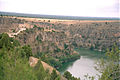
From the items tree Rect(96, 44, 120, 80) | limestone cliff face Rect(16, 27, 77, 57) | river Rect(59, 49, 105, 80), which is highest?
tree Rect(96, 44, 120, 80)

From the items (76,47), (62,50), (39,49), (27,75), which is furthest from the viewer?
(76,47)

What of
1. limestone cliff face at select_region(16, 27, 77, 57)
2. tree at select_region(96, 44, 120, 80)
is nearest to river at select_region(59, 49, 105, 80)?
limestone cliff face at select_region(16, 27, 77, 57)

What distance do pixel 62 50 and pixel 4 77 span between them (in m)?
40.8

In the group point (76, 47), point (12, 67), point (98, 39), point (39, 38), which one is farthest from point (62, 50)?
point (12, 67)

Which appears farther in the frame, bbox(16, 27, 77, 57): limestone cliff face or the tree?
bbox(16, 27, 77, 57): limestone cliff face

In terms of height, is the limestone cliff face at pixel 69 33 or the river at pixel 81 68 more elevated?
the limestone cliff face at pixel 69 33

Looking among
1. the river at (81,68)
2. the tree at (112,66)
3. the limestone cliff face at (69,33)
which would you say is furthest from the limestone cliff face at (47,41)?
the tree at (112,66)

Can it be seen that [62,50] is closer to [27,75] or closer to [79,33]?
[79,33]

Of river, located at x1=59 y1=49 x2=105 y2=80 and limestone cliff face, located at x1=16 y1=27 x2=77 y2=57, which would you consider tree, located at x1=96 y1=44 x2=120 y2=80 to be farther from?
limestone cliff face, located at x1=16 y1=27 x2=77 y2=57

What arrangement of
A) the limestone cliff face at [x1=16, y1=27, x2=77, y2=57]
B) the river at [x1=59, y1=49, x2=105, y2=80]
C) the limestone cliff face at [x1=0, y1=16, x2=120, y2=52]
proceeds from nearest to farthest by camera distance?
the river at [x1=59, y1=49, x2=105, y2=80], the limestone cliff face at [x1=16, y1=27, x2=77, y2=57], the limestone cliff face at [x1=0, y1=16, x2=120, y2=52]

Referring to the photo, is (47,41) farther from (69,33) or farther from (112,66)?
(112,66)

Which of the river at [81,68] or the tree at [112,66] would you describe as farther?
the river at [81,68]

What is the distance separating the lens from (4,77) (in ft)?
31.3

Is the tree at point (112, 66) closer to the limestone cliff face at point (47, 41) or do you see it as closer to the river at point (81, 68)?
the river at point (81, 68)
